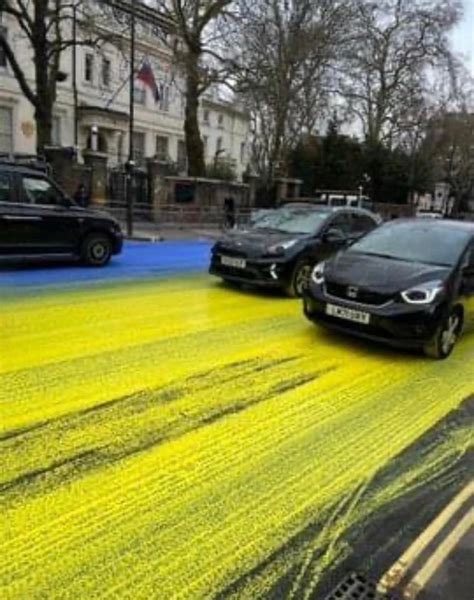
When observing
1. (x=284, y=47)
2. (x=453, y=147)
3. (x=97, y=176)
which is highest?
(x=284, y=47)

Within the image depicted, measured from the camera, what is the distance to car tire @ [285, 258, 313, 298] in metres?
10.0

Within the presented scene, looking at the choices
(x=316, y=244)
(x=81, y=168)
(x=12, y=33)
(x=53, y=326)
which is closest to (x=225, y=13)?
(x=81, y=168)

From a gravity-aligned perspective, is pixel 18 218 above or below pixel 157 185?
below

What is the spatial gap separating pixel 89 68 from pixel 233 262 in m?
36.3

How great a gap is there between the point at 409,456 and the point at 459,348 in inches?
133

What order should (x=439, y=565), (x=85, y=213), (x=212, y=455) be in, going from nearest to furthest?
(x=439, y=565) < (x=212, y=455) < (x=85, y=213)

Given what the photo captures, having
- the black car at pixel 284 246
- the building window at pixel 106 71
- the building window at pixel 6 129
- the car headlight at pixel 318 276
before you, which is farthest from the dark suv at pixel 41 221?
the building window at pixel 106 71

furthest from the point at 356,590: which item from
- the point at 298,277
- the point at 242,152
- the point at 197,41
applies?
the point at 242,152

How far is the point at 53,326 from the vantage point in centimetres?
724

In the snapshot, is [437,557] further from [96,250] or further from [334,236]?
[96,250]

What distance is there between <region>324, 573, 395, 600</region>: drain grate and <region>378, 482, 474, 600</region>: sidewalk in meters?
0.05

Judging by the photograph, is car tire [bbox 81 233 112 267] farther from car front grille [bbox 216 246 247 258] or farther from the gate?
the gate

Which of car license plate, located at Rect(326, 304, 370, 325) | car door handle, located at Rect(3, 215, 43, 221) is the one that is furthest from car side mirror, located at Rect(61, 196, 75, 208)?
car license plate, located at Rect(326, 304, 370, 325)

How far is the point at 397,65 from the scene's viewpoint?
150ft
